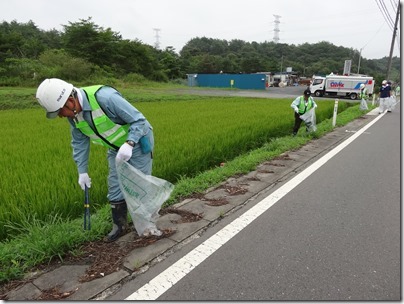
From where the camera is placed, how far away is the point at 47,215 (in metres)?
2.93

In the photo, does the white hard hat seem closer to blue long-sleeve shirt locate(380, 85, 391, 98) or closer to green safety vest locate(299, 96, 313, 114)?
green safety vest locate(299, 96, 313, 114)

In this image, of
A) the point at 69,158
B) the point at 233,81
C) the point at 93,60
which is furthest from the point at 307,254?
the point at 233,81

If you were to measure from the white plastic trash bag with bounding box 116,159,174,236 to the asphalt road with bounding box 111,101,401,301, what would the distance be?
408 mm

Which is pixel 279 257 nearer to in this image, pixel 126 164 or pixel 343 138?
pixel 126 164

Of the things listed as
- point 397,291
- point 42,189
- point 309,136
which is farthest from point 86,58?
point 397,291

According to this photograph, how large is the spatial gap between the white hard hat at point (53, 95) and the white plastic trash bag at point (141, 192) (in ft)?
1.94

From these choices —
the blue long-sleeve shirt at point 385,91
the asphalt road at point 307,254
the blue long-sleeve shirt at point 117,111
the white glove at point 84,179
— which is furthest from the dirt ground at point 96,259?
the blue long-sleeve shirt at point 385,91

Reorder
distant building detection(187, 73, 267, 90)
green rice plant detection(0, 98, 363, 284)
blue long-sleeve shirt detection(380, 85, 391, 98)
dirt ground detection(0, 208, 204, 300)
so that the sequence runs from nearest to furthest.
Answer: dirt ground detection(0, 208, 204, 300) → green rice plant detection(0, 98, 363, 284) → blue long-sleeve shirt detection(380, 85, 391, 98) → distant building detection(187, 73, 267, 90)

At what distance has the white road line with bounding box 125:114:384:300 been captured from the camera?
7.02 feet

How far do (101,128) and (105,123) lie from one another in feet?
0.17

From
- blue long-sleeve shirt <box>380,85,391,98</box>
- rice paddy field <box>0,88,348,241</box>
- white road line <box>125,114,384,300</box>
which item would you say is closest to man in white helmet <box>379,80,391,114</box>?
blue long-sleeve shirt <box>380,85,391,98</box>

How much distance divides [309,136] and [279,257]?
18.7 feet

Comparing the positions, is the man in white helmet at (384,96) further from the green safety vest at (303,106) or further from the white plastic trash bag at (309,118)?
the green safety vest at (303,106)

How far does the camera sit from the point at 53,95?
2244mm
